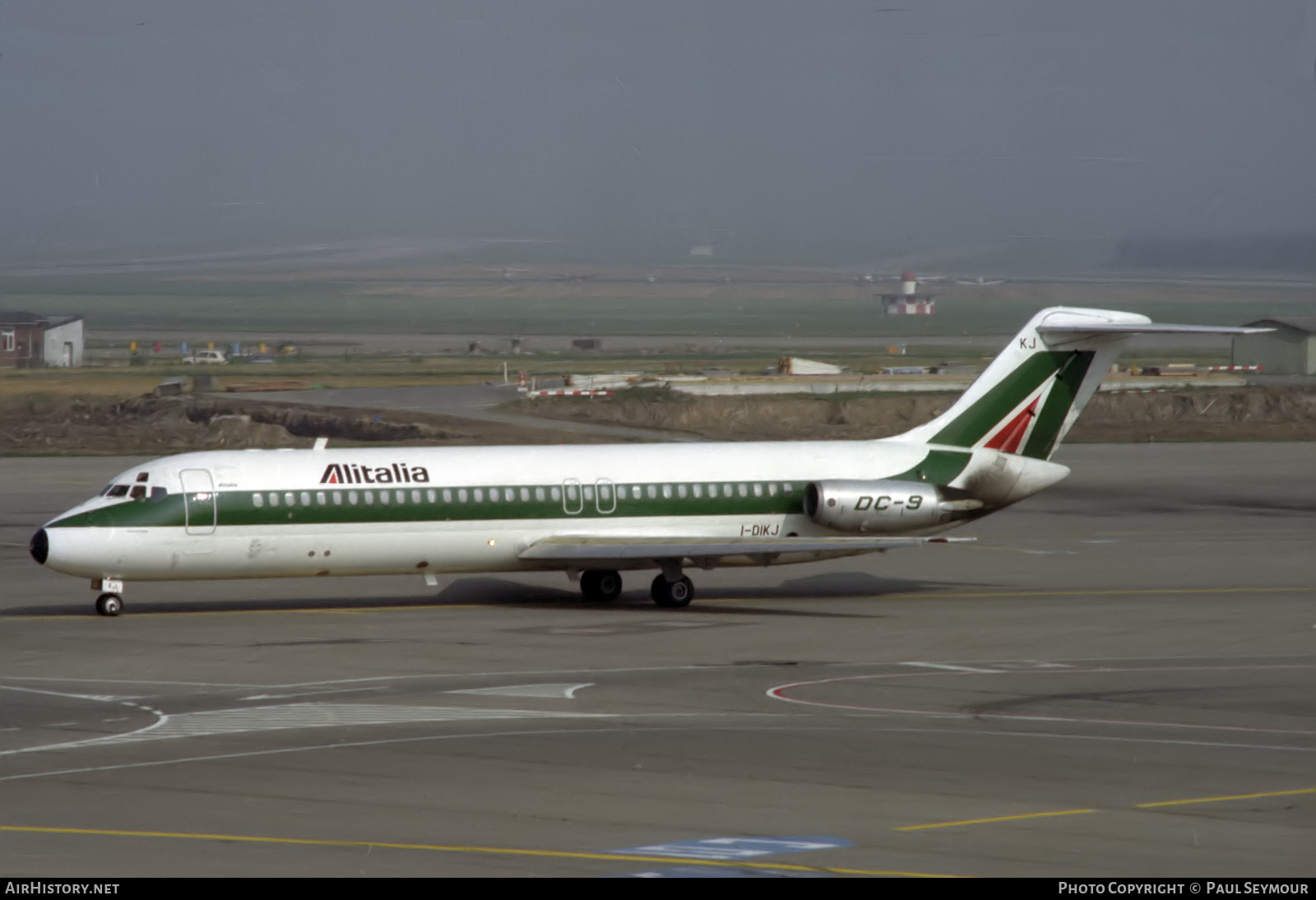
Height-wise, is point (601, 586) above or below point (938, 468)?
below

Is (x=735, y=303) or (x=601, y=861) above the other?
(x=735, y=303)

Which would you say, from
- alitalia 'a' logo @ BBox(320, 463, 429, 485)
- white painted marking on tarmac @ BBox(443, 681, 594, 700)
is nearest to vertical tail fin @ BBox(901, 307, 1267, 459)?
alitalia 'a' logo @ BBox(320, 463, 429, 485)

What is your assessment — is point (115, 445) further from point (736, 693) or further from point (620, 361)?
point (736, 693)

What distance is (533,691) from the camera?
24250 mm

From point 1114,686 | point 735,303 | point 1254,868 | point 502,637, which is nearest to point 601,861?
point 1254,868

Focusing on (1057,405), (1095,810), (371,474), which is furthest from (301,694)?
(1057,405)

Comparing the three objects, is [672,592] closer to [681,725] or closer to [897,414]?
[681,725]

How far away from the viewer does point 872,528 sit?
113ft

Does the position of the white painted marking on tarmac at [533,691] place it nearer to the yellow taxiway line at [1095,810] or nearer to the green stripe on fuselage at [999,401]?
the yellow taxiway line at [1095,810]

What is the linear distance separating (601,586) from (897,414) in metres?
52.6

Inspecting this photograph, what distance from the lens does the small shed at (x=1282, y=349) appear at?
9731cm

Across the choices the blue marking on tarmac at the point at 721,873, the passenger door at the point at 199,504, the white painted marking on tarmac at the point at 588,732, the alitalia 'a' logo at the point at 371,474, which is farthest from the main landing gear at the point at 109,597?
the blue marking on tarmac at the point at 721,873

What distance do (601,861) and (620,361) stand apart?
99368 millimetres

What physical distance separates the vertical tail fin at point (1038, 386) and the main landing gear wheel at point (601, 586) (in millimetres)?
6905
